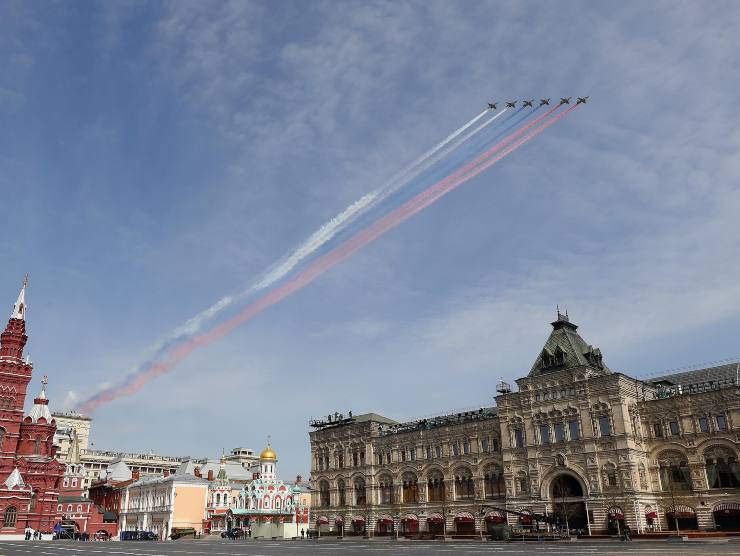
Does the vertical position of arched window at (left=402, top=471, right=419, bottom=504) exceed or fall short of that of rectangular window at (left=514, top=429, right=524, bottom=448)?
it falls short

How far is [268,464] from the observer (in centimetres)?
11350

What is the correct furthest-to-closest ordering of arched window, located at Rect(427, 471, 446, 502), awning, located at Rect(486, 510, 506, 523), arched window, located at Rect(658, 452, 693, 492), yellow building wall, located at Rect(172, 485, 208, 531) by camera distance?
yellow building wall, located at Rect(172, 485, 208, 531)
arched window, located at Rect(427, 471, 446, 502)
awning, located at Rect(486, 510, 506, 523)
arched window, located at Rect(658, 452, 693, 492)

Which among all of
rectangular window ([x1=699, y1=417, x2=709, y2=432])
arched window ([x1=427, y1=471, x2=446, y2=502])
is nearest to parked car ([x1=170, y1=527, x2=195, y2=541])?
arched window ([x1=427, y1=471, x2=446, y2=502])

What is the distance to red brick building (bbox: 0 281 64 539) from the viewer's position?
89625 mm

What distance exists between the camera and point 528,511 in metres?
66.1

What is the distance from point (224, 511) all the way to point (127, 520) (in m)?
23.1

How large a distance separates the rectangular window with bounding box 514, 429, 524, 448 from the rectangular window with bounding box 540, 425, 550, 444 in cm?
244

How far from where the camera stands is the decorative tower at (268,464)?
370 feet

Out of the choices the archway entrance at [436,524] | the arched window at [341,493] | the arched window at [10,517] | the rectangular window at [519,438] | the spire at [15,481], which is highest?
the rectangular window at [519,438]

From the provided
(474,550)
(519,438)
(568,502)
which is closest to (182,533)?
(519,438)

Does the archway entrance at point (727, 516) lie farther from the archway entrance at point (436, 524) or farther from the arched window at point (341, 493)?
the arched window at point (341, 493)

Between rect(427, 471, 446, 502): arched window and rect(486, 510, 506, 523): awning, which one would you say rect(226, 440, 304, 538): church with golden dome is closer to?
rect(427, 471, 446, 502): arched window

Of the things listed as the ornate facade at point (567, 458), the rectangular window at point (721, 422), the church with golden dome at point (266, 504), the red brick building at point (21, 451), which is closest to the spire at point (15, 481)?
the red brick building at point (21, 451)

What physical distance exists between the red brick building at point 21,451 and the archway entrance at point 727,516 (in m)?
85.8
